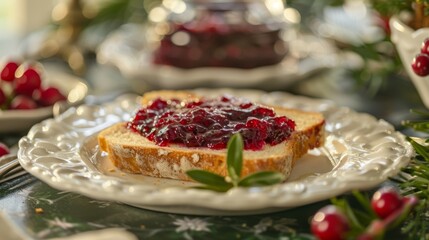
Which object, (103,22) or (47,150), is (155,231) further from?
(103,22)

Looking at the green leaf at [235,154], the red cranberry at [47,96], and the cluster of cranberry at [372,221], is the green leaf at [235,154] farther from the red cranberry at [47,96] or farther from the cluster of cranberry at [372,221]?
the red cranberry at [47,96]

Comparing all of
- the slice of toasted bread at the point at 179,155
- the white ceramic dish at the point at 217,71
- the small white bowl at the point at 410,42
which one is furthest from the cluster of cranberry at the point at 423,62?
the white ceramic dish at the point at 217,71

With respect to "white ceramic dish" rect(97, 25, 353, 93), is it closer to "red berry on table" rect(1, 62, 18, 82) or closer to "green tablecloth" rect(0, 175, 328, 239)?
"red berry on table" rect(1, 62, 18, 82)

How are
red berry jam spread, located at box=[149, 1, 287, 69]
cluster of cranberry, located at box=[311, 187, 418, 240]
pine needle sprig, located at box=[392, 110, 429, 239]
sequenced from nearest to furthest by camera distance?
cluster of cranberry, located at box=[311, 187, 418, 240], pine needle sprig, located at box=[392, 110, 429, 239], red berry jam spread, located at box=[149, 1, 287, 69]

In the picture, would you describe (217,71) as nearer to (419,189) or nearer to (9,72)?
(9,72)

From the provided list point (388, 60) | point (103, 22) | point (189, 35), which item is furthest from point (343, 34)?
point (103, 22)

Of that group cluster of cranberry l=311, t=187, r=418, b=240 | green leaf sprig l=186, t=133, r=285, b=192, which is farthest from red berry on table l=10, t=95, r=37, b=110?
cluster of cranberry l=311, t=187, r=418, b=240
